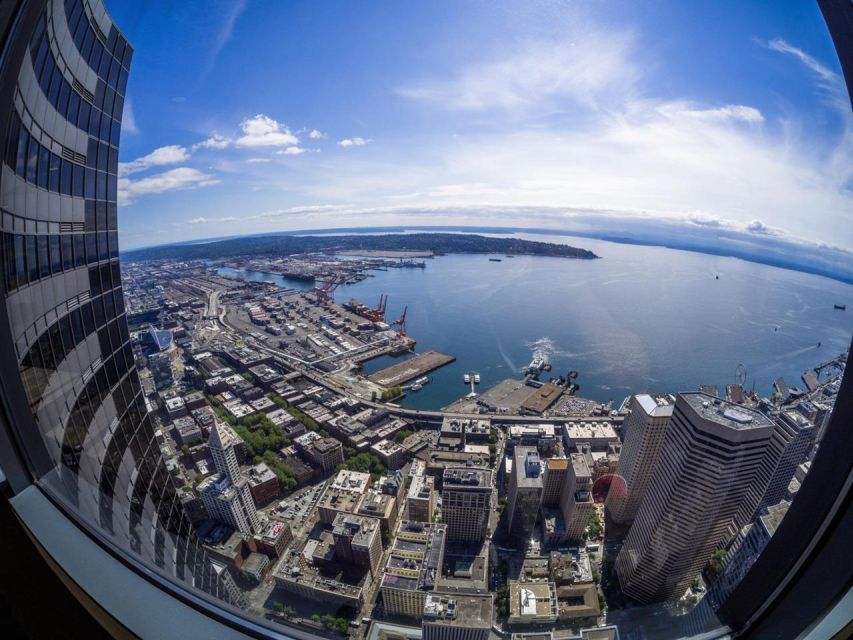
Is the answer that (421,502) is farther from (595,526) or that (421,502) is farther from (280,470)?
(280,470)


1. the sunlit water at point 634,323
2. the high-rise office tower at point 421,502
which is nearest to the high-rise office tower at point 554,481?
the high-rise office tower at point 421,502

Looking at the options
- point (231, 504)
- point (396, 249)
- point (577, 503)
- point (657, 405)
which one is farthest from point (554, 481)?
point (396, 249)

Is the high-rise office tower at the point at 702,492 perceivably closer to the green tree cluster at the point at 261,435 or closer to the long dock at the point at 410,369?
the green tree cluster at the point at 261,435

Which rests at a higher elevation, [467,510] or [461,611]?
[461,611]

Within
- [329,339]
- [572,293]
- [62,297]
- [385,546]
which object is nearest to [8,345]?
[62,297]

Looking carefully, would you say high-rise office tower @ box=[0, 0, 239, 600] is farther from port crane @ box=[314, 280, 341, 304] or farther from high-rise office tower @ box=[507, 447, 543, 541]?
port crane @ box=[314, 280, 341, 304]

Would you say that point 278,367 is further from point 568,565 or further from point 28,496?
point 28,496

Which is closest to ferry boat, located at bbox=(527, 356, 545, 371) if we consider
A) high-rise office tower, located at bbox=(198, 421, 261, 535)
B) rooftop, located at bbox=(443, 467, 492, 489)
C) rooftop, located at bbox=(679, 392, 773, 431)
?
rooftop, located at bbox=(443, 467, 492, 489)
